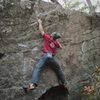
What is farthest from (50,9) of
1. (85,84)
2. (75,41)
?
(85,84)

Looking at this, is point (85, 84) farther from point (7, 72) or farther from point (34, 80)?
point (7, 72)

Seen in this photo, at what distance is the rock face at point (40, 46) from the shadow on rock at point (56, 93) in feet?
0.51

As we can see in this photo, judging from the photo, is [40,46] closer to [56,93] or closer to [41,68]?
[41,68]

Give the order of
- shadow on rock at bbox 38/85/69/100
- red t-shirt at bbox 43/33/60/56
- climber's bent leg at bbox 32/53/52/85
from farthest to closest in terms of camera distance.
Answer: shadow on rock at bbox 38/85/69/100, red t-shirt at bbox 43/33/60/56, climber's bent leg at bbox 32/53/52/85

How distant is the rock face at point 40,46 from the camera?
23.1 feet

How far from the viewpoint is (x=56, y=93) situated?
7668mm

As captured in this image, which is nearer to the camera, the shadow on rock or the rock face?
the rock face

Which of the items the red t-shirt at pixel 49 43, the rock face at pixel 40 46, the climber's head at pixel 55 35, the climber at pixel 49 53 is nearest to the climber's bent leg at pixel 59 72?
the climber at pixel 49 53

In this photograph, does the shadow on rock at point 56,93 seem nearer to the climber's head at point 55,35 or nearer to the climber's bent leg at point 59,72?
the climber's bent leg at point 59,72

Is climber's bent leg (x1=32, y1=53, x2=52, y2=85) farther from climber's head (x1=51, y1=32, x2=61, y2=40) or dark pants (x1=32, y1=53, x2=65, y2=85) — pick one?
climber's head (x1=51, y1=32, x2=61, y2=40)

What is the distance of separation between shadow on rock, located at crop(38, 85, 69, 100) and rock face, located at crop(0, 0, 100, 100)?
0.16m

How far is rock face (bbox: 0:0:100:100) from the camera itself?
23.1ft

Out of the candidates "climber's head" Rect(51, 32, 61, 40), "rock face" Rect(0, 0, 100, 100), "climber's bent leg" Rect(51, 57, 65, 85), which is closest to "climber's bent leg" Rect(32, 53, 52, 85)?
"rock face" Rect(0, 0, 100, 100)

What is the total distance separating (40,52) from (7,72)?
1.06m
